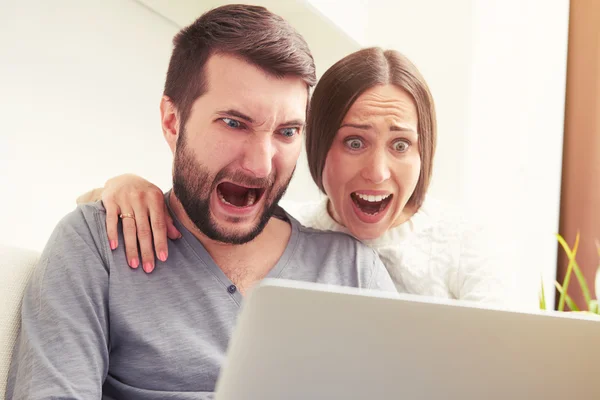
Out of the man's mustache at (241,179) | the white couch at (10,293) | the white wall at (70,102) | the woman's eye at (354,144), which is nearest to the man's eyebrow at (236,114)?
the man's mustache at (241,179)

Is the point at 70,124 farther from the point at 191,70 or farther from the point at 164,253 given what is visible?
the point at 164,253

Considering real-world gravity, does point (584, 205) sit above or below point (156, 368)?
above

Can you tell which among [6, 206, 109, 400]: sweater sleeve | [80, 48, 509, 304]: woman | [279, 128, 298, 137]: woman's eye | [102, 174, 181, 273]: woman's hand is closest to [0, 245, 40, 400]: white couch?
[6, 206, 109, 400]: sweater sleeve

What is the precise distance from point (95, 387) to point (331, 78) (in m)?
0.91

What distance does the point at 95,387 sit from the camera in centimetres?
113

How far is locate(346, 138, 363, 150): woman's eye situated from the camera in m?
1.62

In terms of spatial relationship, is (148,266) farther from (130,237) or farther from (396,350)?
(396,350)

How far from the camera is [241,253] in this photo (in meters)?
1.45

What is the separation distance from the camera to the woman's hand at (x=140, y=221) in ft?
4.26

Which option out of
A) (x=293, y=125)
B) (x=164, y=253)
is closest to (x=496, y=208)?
(x=293, y=125)

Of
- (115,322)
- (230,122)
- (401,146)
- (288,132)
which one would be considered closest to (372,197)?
(401,146)

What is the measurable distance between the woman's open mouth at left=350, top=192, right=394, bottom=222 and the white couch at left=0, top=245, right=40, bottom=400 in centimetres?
75

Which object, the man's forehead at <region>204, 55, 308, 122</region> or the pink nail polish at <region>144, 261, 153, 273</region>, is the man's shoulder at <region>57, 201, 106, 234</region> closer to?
the pink nail polish at <region>144, 261, 153, 273</region>

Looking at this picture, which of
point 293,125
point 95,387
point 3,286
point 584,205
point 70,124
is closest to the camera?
point 95,387
